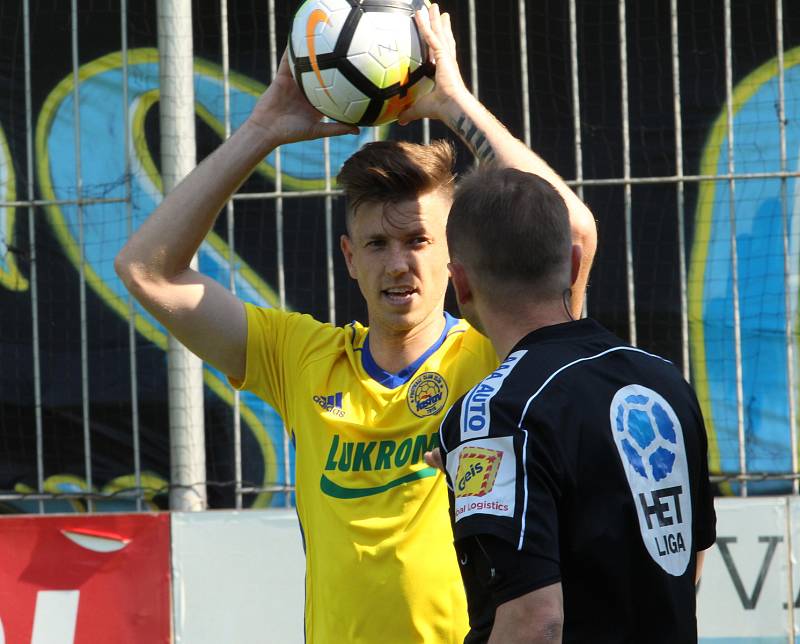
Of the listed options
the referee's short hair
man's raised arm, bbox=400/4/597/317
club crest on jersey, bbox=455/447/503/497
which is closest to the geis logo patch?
club crest on jersey, bbox=455/447/503/497

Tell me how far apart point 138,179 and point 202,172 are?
7.93 feet

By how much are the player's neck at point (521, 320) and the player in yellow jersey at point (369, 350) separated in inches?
30.2

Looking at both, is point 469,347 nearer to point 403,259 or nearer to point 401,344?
point 401,344

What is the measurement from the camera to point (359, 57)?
117 inches

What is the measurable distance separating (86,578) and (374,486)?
238cm

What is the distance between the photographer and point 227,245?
219 inches

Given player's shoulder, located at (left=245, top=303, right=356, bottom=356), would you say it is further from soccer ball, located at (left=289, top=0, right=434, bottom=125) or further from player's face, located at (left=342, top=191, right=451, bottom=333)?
soccer ball, located at (left=289, top=0, right=434, bottom=125)

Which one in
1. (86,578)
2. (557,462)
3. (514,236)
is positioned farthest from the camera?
(86,578)

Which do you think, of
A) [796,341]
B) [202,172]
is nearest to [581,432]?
[202,172]

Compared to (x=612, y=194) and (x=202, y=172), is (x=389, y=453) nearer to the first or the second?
(x=202, y=172)

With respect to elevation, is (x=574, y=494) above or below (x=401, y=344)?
below

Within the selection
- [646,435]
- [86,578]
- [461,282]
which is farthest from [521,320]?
[86,578]

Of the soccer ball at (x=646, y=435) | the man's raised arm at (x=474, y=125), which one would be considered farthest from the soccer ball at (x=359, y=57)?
the soccer ball at (x=646, y=435)

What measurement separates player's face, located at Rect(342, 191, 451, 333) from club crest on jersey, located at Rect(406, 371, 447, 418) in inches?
5.9
